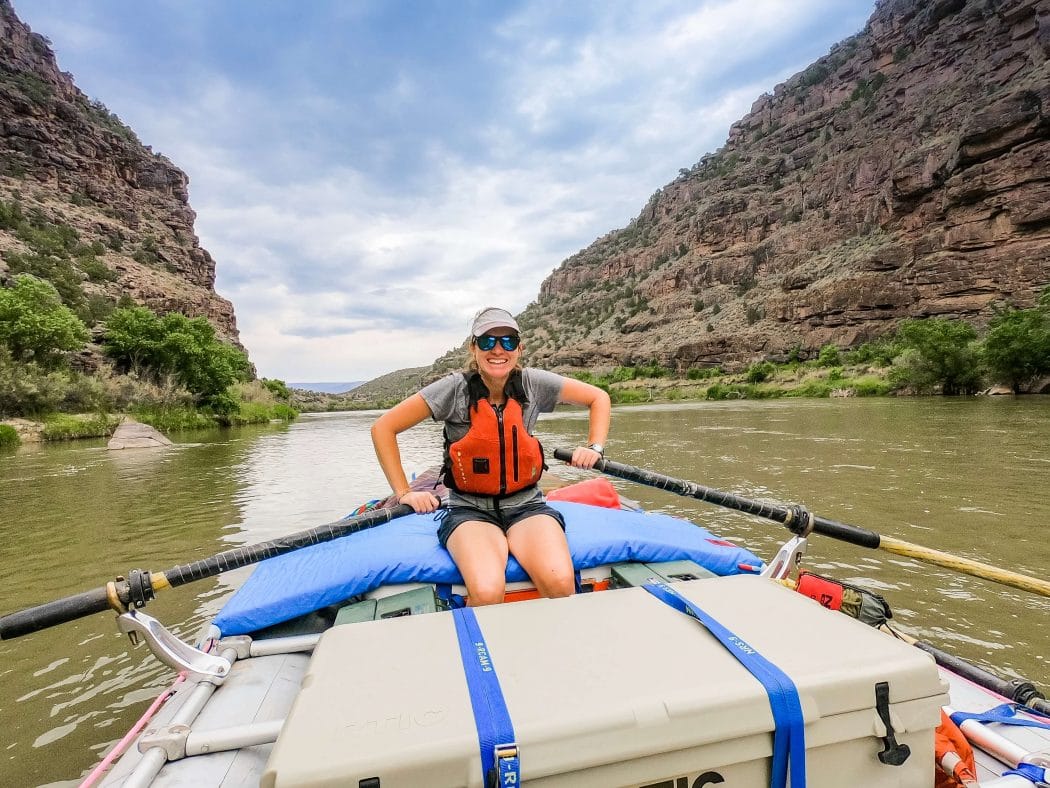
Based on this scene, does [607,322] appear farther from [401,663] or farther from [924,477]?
[401,663]

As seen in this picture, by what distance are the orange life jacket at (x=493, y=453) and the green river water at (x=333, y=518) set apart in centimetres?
193

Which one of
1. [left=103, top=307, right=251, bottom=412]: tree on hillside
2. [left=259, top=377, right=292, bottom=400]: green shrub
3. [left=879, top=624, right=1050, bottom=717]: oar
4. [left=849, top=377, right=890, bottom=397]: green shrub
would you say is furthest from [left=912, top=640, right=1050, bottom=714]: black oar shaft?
[left=259, top=377, right=292, bottom=400]: green shrub

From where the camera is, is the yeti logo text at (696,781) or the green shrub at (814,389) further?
the green shrub at (814,389)

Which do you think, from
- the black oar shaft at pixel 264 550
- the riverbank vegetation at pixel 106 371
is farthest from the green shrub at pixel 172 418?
the black oar shaft at pixel 264 550

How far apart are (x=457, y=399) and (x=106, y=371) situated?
31.9m

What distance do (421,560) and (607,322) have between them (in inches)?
3441

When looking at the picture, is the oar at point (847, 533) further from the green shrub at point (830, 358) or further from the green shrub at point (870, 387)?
the green shrub at point (830, 358)

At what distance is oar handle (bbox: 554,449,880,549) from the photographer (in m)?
2.55

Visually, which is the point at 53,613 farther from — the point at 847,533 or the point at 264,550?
the point at 847,533

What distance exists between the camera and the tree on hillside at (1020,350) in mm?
23406

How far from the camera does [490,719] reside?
1090 millimetres

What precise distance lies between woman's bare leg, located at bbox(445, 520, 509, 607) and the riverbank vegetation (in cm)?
2404

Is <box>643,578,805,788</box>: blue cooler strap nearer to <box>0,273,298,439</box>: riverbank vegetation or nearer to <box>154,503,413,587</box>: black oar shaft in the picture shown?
<box>154,503,413,587</box>: black oar shaft

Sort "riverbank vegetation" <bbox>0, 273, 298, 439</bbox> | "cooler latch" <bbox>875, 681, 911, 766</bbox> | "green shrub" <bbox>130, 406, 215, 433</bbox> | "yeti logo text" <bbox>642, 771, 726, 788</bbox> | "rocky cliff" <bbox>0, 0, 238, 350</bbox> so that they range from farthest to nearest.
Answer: "rocky cliff" <bbox>0, 0, 238, 350</bbox> < "green shrub" <bbox>130, 406, 215, 433</bbox> < "riverbank vegetation" <bbox>0, 273, 298, 439</bbox> < "cooler latch" <bbox>875, 681, 911, 766</bbox> < "yeti logo text" <bbox>642, 771, 726, 788</bbox>
